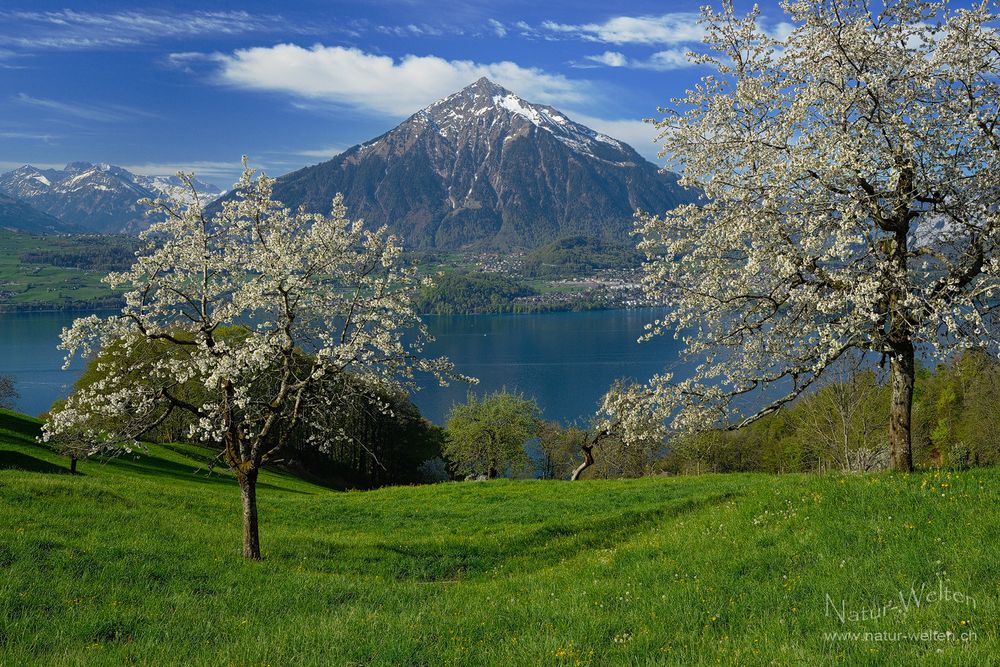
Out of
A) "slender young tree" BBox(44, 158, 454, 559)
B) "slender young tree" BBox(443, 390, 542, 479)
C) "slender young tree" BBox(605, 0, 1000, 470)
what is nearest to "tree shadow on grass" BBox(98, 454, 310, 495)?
"slender young tree" BBox(443, 390, 542, 479)

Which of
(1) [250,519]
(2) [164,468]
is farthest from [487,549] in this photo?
(2) [164,468]

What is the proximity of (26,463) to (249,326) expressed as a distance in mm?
23547

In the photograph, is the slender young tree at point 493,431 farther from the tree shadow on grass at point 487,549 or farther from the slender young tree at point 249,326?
the slender young tree at point 249,326

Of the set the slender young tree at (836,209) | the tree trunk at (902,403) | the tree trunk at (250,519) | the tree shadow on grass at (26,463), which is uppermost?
the slender young tree at (836,209)

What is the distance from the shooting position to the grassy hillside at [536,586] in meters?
7.76

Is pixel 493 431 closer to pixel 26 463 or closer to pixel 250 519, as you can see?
pixel 26 463

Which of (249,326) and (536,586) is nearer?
(536,586)

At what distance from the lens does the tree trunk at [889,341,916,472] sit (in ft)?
45.4

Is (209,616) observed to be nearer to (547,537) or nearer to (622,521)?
(547,537)

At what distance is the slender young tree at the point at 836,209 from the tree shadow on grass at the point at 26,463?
30488mm

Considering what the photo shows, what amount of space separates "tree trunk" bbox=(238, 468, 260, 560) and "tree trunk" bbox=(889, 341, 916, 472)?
14.4 m

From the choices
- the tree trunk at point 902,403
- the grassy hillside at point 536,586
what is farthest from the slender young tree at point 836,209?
the grassy hillside at point 536,586

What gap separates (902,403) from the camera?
14180mm

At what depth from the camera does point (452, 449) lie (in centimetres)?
6575
